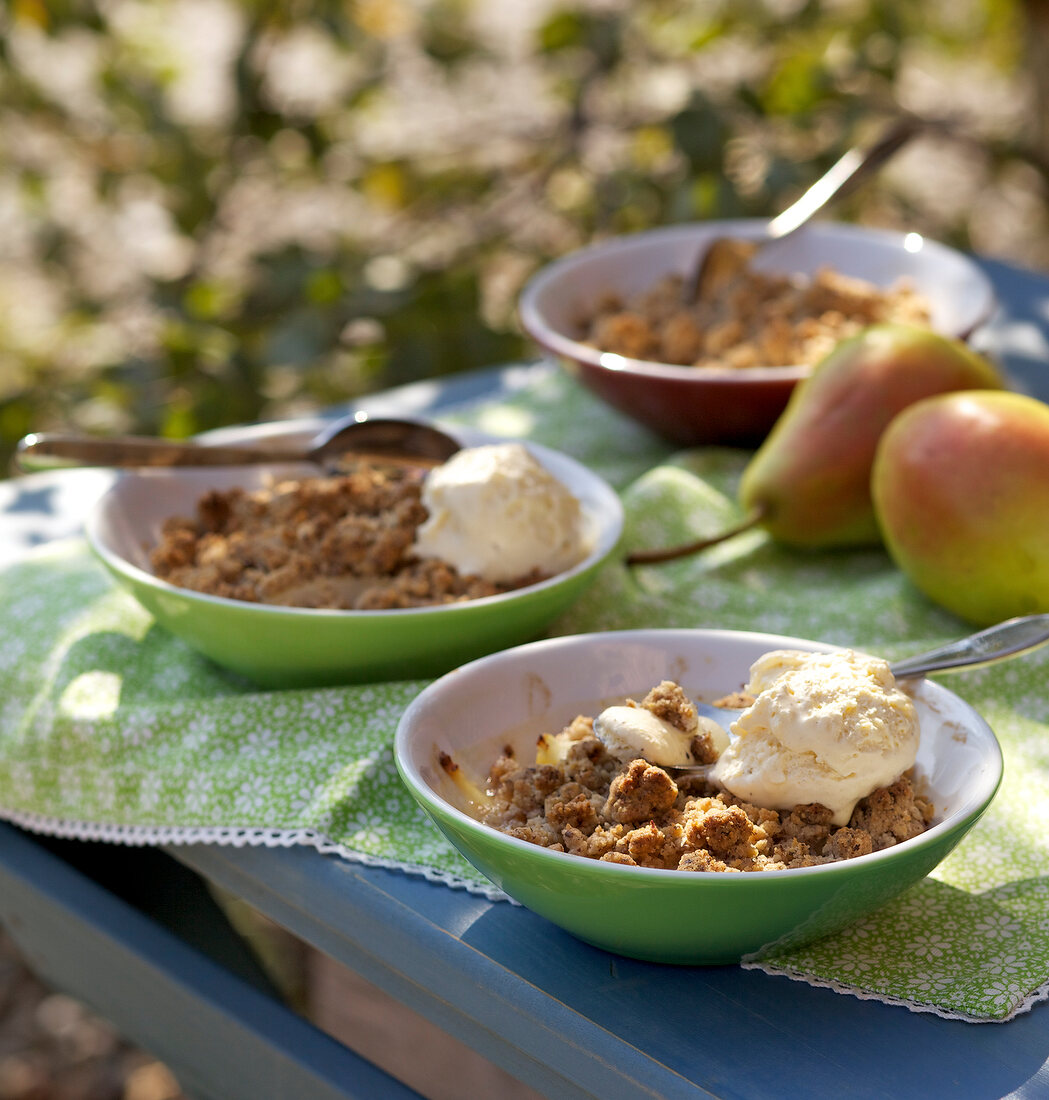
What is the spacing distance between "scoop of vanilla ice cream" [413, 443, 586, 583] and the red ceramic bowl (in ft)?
0.78

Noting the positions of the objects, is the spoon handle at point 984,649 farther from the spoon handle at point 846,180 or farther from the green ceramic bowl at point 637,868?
the spoon handle at point 846,180

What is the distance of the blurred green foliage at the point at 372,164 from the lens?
152 centimetres

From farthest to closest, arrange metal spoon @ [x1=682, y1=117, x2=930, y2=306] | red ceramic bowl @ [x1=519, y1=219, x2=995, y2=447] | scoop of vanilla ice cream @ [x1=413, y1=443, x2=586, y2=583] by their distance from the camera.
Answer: metal spoon @ [x1=682, y1=117, x2=930, y2=306] < red ceramic bowl @ [x1=519, y1=219, x2=995, y2=447] < scoop of vanilla ice cream @ [x1=413, y1=443, x2=586, y2=583]

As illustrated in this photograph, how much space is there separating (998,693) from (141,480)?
553mm

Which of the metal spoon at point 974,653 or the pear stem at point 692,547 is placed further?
the pear stem at point 692,547

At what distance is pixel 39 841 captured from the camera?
812 mm

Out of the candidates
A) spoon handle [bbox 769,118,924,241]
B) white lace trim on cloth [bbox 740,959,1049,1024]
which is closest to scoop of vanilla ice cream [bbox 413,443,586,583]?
white lace trim on cloth [bbox 740,959,1049,1024]

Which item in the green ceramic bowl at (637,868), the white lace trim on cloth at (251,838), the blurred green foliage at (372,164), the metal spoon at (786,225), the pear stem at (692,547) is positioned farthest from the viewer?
the blurred green foliage at (372,164)

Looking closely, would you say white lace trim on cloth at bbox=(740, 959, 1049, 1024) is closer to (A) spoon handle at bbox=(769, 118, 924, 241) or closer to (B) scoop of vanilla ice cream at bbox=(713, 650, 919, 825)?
(B) scoop of vanilla ice cream at bbox=(713, 650, 919, 825)

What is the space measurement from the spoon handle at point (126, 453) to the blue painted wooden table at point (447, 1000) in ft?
0.78

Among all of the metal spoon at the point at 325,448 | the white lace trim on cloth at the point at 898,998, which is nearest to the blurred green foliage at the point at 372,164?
the metal spoon at the point at 325,448

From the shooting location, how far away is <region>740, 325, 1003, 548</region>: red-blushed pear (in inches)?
34.5

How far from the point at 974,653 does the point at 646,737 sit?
17 centimetres

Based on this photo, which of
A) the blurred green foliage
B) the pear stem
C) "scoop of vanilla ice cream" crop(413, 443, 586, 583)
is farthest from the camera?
the blurred green foliage
